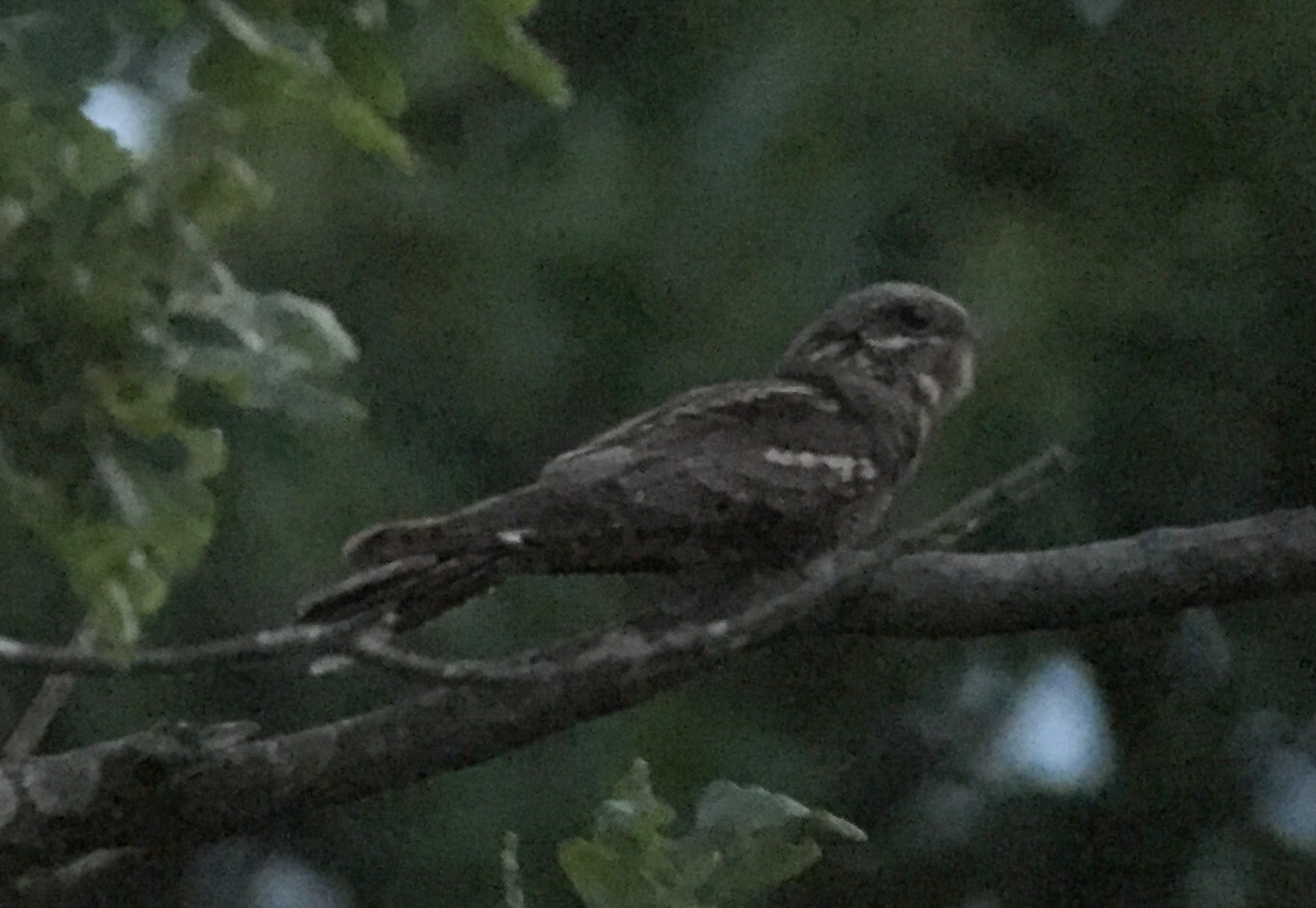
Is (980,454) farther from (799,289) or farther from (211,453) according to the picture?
(211,453)

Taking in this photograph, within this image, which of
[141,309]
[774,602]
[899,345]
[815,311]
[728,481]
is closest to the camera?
[141,309]

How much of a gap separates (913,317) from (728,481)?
10.5 inches

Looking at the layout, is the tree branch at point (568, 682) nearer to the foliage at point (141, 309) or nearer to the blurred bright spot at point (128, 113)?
the foliage at point (141, 309)

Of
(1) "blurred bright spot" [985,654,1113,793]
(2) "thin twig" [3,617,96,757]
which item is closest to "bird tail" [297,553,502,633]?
(2) "thin twig" [3,617,96,757]

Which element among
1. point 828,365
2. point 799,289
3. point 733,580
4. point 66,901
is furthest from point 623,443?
point 66,901

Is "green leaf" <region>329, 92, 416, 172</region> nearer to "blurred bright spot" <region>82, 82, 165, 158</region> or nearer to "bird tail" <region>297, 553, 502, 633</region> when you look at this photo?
"blurred bright spot" <region>82, 82, 165, 158</region>

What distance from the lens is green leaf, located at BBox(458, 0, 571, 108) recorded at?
2.74 feet

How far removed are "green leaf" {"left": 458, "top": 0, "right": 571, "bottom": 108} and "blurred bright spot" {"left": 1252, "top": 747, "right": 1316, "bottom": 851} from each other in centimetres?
111

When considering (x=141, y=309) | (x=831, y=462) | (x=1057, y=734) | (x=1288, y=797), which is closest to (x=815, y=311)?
(x=831, y=462)

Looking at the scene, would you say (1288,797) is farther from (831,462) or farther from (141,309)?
(141,309)

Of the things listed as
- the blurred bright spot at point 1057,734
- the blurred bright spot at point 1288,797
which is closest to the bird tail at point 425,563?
the blurred bright spot at point 1057,734

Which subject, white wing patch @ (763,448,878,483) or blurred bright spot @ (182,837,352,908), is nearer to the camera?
white wing patch @ (763,448,878,483)

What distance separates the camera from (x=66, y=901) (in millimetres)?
1224

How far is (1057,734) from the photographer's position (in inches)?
67.8
